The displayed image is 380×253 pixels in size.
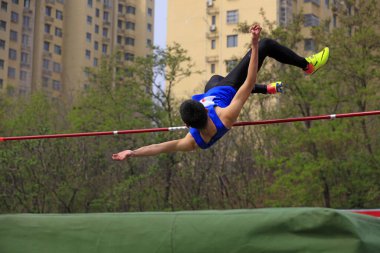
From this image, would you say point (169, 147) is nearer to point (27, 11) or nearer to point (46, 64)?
point (27, 11)

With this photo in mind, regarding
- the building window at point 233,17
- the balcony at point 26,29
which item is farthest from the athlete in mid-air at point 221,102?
the balcony at point 26,29

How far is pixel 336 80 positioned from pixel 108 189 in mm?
9147

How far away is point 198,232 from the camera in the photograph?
386 cm

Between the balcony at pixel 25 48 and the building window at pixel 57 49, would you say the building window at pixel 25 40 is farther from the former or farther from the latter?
the building window at pixel 57 49

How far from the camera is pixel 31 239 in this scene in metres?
4.41

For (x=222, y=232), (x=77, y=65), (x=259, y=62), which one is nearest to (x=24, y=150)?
(x=259, y=62)

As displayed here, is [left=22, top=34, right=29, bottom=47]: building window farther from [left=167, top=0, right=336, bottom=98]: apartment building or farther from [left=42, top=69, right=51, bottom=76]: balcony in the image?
[left=167, top=0, right=336, bottom=98]: apartment building

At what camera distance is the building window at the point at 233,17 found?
40375 mm

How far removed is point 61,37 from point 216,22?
671 inches

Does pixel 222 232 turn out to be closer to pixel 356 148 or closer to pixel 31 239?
pixel 31 239

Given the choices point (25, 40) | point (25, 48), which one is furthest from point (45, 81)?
point (25, 40)

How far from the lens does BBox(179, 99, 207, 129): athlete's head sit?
17.5 feet

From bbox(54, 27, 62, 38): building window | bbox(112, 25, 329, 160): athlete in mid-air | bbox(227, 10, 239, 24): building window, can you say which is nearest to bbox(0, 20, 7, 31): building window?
bbox(54, 27, 62, 38): building window

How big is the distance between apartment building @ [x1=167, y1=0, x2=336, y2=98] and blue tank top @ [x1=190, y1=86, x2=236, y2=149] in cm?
3382
